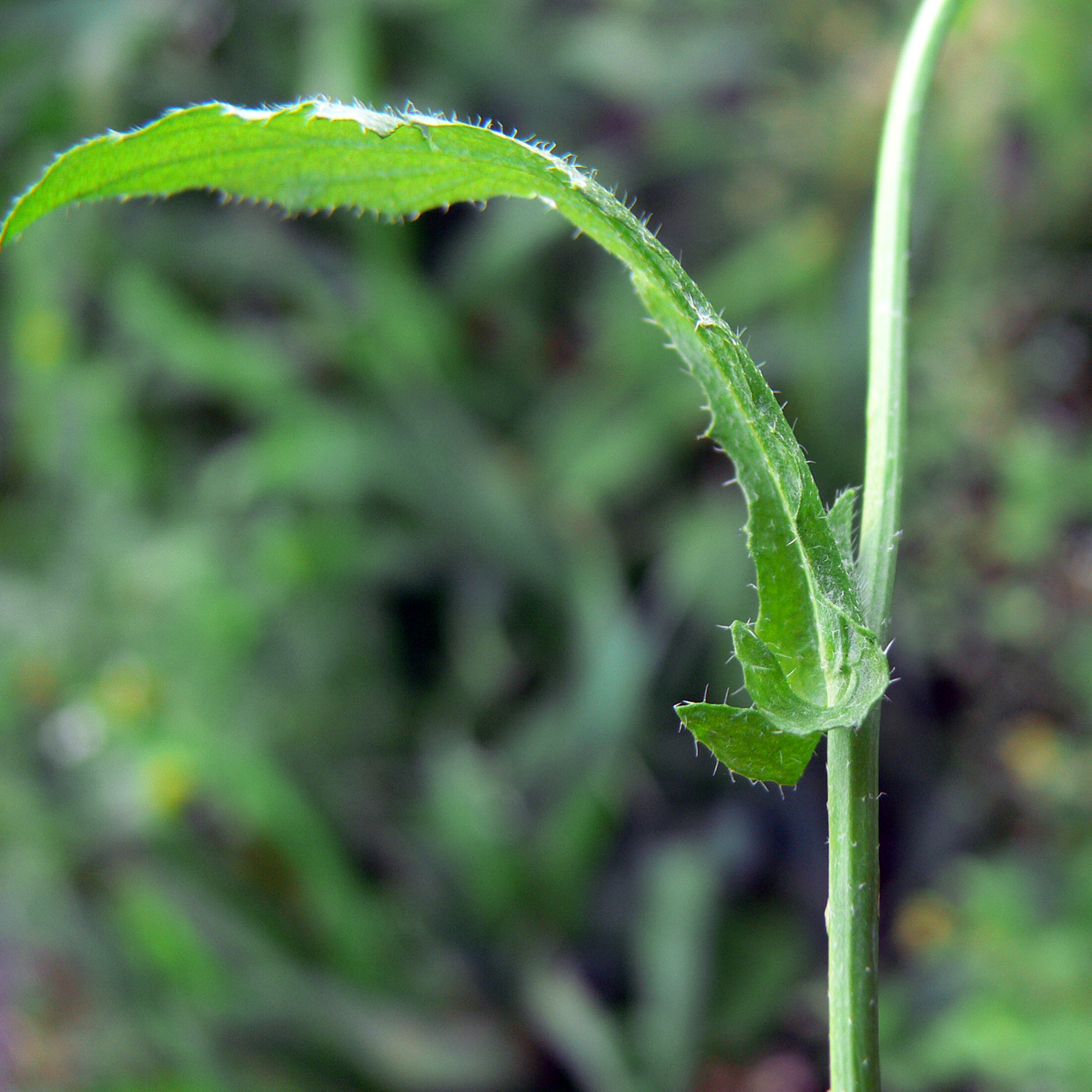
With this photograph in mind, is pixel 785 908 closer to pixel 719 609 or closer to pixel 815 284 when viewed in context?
pixel 719 609

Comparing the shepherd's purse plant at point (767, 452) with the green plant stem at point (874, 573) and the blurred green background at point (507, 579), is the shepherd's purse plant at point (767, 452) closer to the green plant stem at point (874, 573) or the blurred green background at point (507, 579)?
the green plant stem at point (874, 573)

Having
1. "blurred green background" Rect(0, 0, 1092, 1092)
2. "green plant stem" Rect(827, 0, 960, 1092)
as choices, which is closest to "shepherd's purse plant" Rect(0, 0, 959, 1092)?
"green plant stem" Rect(827, 0, 960, 1092)

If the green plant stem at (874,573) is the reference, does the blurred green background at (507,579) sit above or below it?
above

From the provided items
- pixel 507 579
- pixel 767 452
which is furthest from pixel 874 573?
pixel 507 579

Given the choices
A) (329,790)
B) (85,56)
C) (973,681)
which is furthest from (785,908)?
(85,56)

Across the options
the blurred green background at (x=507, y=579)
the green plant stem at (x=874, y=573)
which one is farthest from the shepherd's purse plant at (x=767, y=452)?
the blurred green background at (x=507, y=579)

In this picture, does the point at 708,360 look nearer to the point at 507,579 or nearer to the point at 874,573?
the point at 874,573

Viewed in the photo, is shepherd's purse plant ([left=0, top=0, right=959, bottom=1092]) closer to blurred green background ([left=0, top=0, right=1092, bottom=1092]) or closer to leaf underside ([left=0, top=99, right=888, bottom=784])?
leaf underside ([left=0, top=99, right=888, bottom=784])
